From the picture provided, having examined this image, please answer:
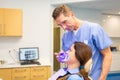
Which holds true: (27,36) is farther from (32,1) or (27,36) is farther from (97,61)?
(97,61)

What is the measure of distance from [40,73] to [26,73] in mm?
310

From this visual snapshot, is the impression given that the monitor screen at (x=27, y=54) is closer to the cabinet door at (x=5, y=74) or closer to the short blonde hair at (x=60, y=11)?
the cabinet door at (x=5, y=74)

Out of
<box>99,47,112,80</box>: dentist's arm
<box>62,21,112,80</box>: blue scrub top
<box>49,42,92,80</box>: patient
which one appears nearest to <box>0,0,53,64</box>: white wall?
<box>62,21,112,80</box>: blue scrub top

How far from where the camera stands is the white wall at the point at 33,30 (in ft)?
16.9

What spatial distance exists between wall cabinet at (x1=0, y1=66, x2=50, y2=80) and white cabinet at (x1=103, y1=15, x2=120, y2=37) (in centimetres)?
356

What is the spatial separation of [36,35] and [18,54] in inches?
25.4

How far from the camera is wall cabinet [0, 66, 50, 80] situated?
459cm

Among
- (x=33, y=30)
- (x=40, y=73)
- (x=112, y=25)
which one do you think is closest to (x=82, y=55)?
(x=40, y=73)

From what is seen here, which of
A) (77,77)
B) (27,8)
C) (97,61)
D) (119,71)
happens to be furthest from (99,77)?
(119,71)

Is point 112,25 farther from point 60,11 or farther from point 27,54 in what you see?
point 60,11

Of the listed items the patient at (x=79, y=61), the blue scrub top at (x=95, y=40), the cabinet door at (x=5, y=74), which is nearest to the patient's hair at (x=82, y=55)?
the patient at (x=79, y=61)

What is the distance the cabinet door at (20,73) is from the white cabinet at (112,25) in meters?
3.88

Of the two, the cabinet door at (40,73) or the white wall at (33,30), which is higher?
the white wall at (33,30)

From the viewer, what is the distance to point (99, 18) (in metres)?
6.85
